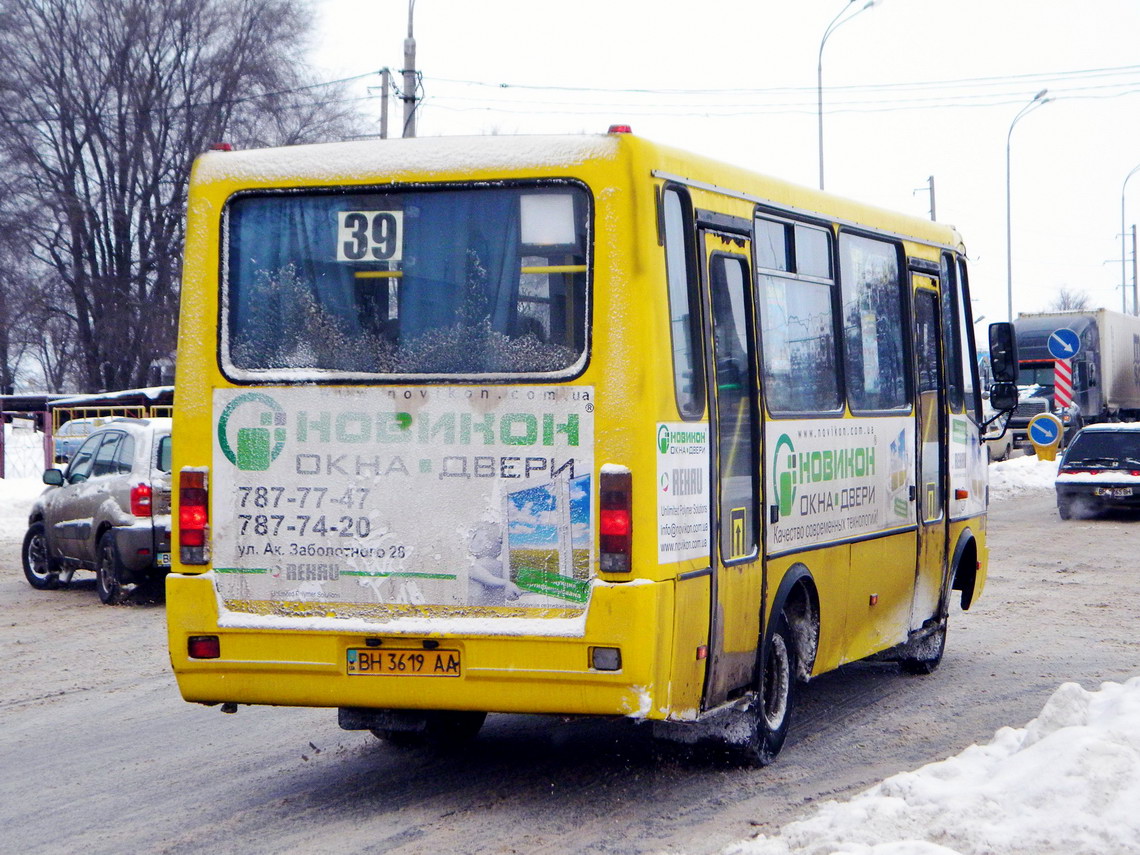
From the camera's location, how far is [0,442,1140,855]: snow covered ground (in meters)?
5.32

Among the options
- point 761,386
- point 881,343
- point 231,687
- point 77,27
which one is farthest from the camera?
point 77,27

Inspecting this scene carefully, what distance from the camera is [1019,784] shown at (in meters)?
5.88

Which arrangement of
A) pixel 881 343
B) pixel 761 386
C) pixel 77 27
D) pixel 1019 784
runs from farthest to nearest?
1. pixel 77 27
2. pixel 881 343
3. pixel 761 386
4. pixel 1019 784

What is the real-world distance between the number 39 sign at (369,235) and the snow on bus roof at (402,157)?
0.18 metres

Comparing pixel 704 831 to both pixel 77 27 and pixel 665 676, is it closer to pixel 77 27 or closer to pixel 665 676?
pixel 665 676

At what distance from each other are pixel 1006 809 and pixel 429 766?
3.00 meters

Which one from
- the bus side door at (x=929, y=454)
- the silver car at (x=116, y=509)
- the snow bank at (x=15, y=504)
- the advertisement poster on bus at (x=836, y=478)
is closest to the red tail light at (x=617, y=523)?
the advertisement poster on bus at (x=836, y=478)

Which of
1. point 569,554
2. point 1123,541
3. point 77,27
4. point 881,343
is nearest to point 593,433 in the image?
point 569,554

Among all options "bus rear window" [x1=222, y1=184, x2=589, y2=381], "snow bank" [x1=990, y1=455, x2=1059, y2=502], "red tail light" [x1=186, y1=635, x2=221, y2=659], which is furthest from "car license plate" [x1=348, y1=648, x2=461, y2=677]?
"snow bank" [x1=990, y1=455, x2=1059, y2=502]

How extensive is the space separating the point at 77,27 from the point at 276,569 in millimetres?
37719

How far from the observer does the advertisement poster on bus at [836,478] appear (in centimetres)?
771

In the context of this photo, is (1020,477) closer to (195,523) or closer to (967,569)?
(967,569)

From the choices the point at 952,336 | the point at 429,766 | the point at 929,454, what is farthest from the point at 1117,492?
the point at 429,766

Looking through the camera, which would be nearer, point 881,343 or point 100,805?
point 100,805
